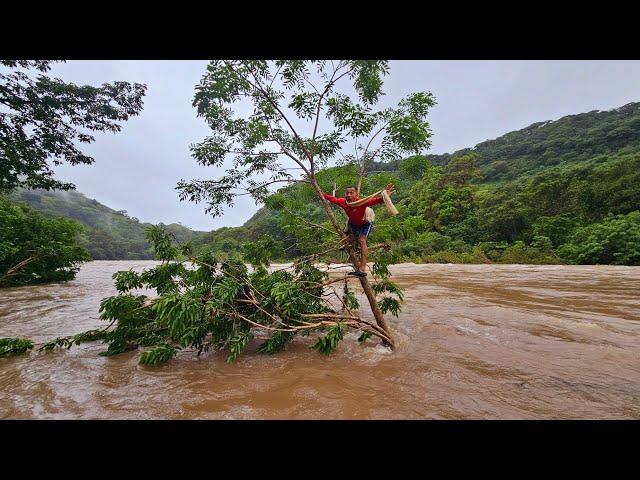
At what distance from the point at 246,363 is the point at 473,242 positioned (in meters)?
27.9

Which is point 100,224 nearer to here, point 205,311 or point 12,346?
point 12,346

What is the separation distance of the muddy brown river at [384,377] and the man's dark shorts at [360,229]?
1833 mm

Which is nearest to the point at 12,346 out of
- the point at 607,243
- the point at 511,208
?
the point at 607,243

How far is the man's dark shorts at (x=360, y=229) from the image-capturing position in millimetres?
4766

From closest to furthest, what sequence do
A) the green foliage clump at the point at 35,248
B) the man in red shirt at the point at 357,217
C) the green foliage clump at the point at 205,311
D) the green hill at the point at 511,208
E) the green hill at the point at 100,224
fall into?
the green foliage clump at the point at 205,311, the man in red shirt at the point at 357,217, the green hill at the point at 511,208, the green foliage clump at the point at 35,248, the green hill at the point at 100,224

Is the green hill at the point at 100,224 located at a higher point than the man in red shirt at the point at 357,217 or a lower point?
higher

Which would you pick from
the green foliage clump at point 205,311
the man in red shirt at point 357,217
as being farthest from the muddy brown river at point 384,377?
the man in red shirt at point 357,217

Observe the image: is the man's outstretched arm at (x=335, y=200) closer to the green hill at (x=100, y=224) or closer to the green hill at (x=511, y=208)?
the green hill at (x=511, y=208)

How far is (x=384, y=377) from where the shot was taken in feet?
11.5

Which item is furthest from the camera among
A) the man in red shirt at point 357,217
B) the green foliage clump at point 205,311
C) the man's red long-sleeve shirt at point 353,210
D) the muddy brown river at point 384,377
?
the man's red long-sleeve shirt at point 353,210

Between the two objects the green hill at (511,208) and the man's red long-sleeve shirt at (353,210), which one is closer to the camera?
the man's red long-sleeve shirt at (353,210)

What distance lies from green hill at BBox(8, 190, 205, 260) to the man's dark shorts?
5562cm

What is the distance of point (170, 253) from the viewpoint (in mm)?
4480
